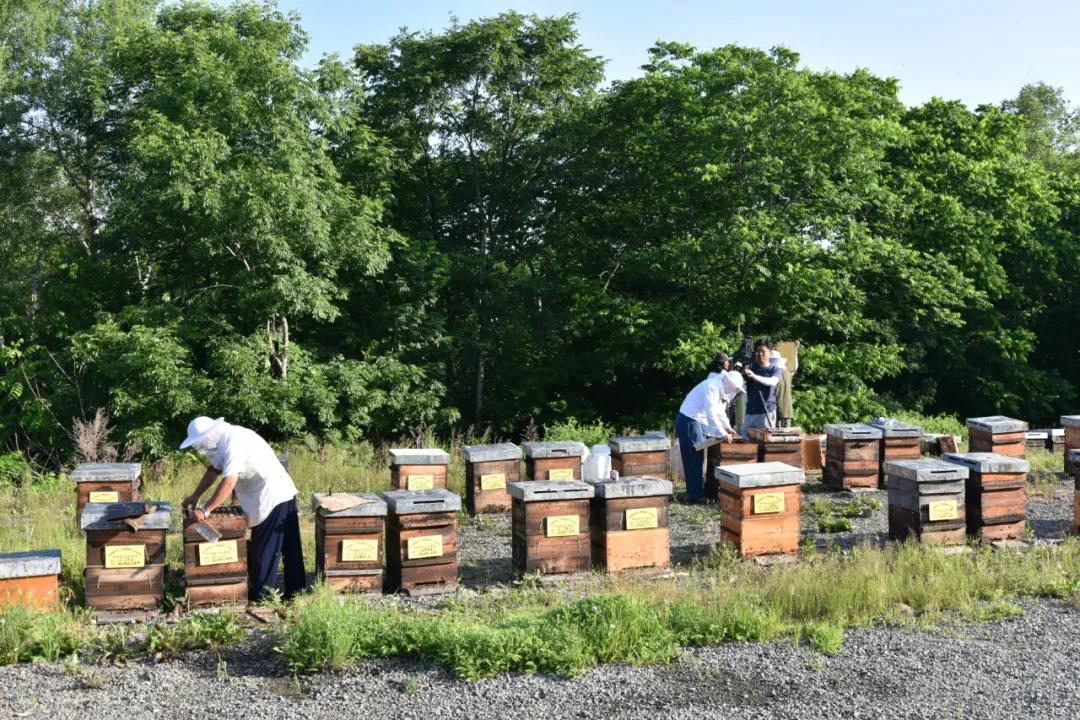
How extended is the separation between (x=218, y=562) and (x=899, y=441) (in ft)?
24.8

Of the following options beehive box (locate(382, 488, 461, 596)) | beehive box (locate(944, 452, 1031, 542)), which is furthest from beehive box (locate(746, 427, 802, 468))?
beehive box (locate(382, 488, 461, 596))

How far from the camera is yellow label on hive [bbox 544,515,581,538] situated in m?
6.89

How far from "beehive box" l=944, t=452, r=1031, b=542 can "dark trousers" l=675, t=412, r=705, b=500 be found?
2837 mm

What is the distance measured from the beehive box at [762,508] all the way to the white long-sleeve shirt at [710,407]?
2111 millimetres

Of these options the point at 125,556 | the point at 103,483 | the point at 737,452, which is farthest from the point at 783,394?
the point at 125,556

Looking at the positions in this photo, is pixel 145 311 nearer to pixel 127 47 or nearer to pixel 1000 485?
pixel 127 47

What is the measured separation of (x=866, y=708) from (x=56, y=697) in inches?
161

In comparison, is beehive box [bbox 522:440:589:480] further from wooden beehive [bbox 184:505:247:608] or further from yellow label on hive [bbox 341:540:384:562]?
wooden beehive [bbox 184:505:247:608]

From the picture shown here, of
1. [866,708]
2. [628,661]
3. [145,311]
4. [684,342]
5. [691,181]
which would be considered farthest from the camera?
[691,181]

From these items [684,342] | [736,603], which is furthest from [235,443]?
[684,342]

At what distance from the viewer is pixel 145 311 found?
1502 centimetres

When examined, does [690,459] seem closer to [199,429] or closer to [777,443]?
[777,443]

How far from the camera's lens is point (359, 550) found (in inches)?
256

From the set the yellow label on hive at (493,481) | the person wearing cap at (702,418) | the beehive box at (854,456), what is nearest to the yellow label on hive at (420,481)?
the yellow label on hive at (493,481)
